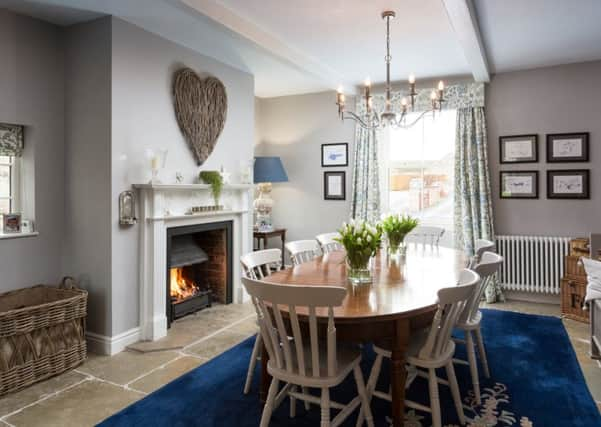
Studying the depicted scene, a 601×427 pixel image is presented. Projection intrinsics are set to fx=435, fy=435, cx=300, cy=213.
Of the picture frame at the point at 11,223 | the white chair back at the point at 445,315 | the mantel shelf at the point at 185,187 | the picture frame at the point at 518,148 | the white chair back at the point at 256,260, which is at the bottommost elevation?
the white chair back at the point at 445,315

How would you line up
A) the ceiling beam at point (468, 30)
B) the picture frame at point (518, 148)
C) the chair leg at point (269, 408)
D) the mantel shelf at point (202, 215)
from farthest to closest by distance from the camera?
the picture frame at point (518, 148) < the mantel shelf at point (202, 215) < the ceiling beam at point (468, 30) < the chair leg at point (269, 408)

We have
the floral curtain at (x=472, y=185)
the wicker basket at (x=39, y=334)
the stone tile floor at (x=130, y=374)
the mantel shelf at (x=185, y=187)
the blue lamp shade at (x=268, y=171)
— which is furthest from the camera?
the blue lamp shade at (x=268, y=171)

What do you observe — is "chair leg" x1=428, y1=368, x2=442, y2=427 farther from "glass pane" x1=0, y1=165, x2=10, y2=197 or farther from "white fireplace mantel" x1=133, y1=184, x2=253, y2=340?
"glass pane" x1=0, y1=165, x2=10, y2=197

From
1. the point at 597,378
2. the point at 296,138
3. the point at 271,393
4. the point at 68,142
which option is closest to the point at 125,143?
the point at 68,142

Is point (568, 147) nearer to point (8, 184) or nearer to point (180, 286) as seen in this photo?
point (180, 286)

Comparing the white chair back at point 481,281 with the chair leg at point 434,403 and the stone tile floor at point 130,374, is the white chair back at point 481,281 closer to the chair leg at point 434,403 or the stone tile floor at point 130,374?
the chair leg at point 434,403

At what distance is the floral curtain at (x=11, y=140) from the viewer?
3342 mm

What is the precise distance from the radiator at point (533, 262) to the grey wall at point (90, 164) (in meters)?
4.25

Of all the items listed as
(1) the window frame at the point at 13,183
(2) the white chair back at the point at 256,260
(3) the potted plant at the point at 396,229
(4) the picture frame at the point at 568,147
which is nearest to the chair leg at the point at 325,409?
(2) the white chair back at the point at 256,260

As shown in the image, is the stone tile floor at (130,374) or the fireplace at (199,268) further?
the fireplace at (199,268)

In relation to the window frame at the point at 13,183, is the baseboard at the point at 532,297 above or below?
below

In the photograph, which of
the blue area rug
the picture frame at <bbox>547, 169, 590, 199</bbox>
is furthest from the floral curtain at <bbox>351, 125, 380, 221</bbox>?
the blue area rug

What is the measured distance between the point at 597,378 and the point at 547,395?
0.56m

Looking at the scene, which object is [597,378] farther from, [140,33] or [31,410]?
[140,33]
